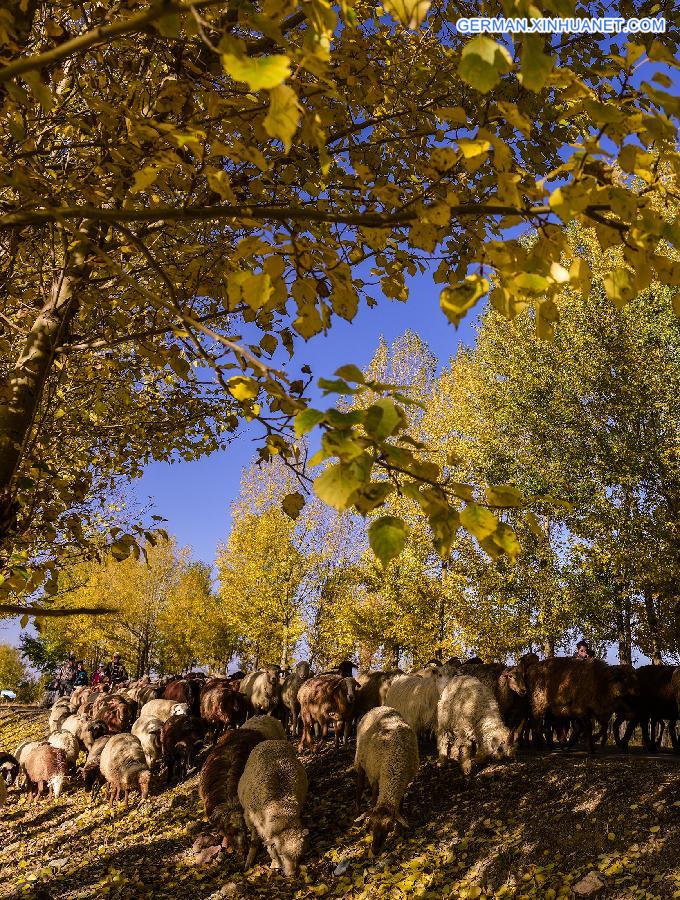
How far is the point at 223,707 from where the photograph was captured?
15828 millimetres

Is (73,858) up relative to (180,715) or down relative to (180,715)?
down

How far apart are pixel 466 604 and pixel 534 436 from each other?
266 inches

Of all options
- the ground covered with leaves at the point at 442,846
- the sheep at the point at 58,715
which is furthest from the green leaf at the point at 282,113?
the sheep at the point at 58,715

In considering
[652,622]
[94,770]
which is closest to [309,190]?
[94,770]

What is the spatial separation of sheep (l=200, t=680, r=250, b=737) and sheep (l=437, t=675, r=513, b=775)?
707cm

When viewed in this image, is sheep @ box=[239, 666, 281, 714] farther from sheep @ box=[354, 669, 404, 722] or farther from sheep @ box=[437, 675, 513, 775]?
sheep @ box=[437, 675, 513, 775]

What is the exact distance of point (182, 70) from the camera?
3865mm

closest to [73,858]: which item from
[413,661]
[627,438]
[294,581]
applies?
[413,661]

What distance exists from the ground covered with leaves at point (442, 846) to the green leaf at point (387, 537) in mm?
6273

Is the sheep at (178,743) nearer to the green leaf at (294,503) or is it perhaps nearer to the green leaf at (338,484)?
the green leaf at (294,503)

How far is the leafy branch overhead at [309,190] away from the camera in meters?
A: 1.68

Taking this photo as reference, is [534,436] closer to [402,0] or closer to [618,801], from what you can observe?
[618,801]

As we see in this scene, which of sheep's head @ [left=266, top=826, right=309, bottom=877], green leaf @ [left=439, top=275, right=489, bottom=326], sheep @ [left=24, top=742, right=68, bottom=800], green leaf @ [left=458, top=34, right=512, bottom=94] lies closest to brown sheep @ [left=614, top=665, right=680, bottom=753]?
sheep's head @ [left=266, top=826, right=309, bottom=877]

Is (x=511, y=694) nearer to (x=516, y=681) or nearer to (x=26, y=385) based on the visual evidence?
(x=516, y=681)
